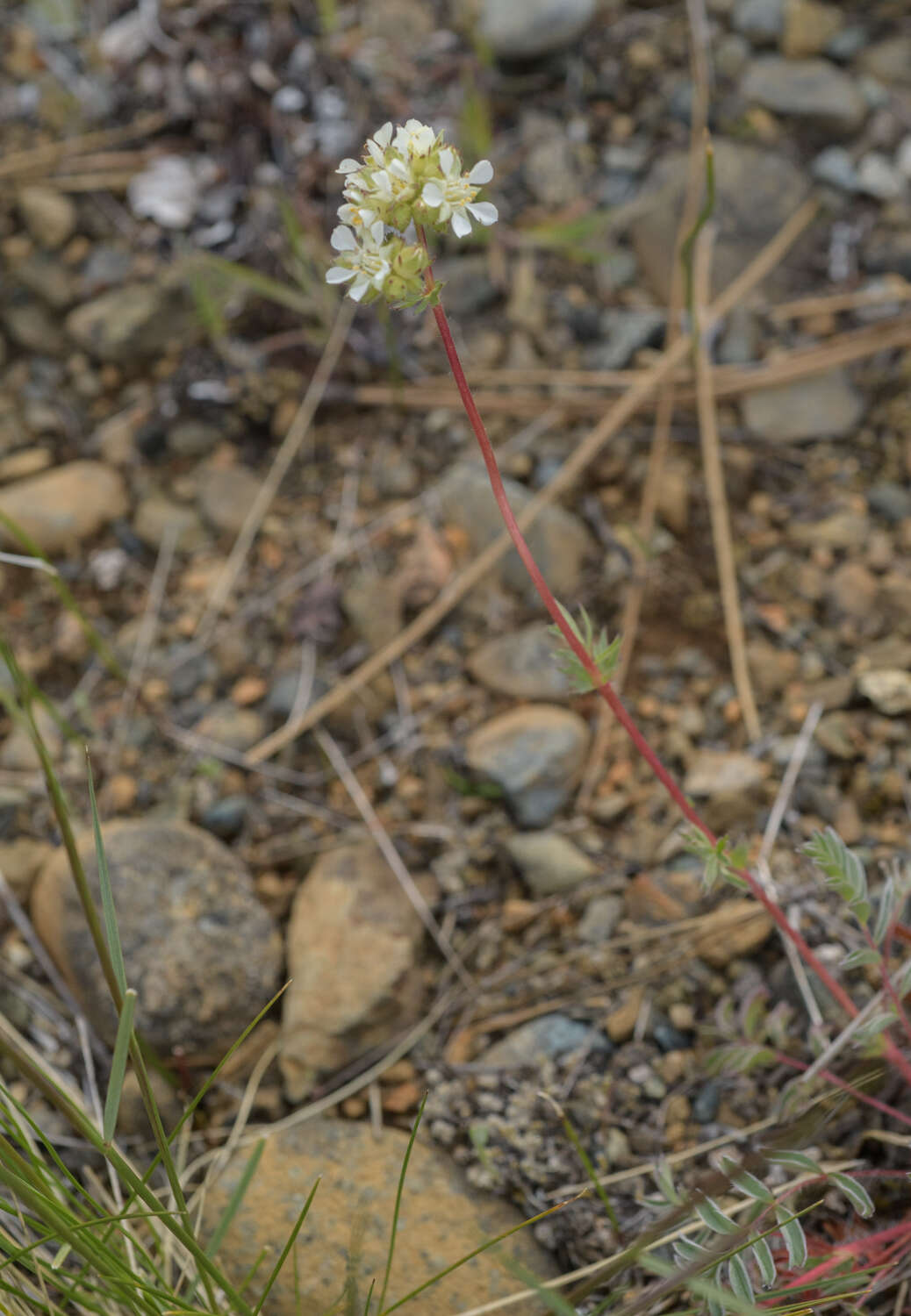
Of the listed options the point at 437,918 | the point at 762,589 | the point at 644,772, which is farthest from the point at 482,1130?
the point at 762,589

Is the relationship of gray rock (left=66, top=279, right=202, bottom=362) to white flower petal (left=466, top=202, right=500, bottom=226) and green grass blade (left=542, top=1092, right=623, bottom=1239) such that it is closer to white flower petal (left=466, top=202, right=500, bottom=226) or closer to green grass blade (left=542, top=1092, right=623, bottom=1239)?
white flower petal (left=466, top=202, right=500, bottom=226)

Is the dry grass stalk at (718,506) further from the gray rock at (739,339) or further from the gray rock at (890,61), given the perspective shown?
the gray rock at (890,61)

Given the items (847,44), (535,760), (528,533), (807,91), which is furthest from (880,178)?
(535,760)

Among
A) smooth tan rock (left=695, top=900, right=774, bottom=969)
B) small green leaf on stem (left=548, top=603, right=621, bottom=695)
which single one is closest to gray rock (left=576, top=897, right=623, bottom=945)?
smooth tan rock (left=695, top=900, right=774, bottom=969)

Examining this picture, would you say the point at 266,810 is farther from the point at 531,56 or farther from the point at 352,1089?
the point at 531,56

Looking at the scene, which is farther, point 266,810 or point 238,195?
point 238,195
